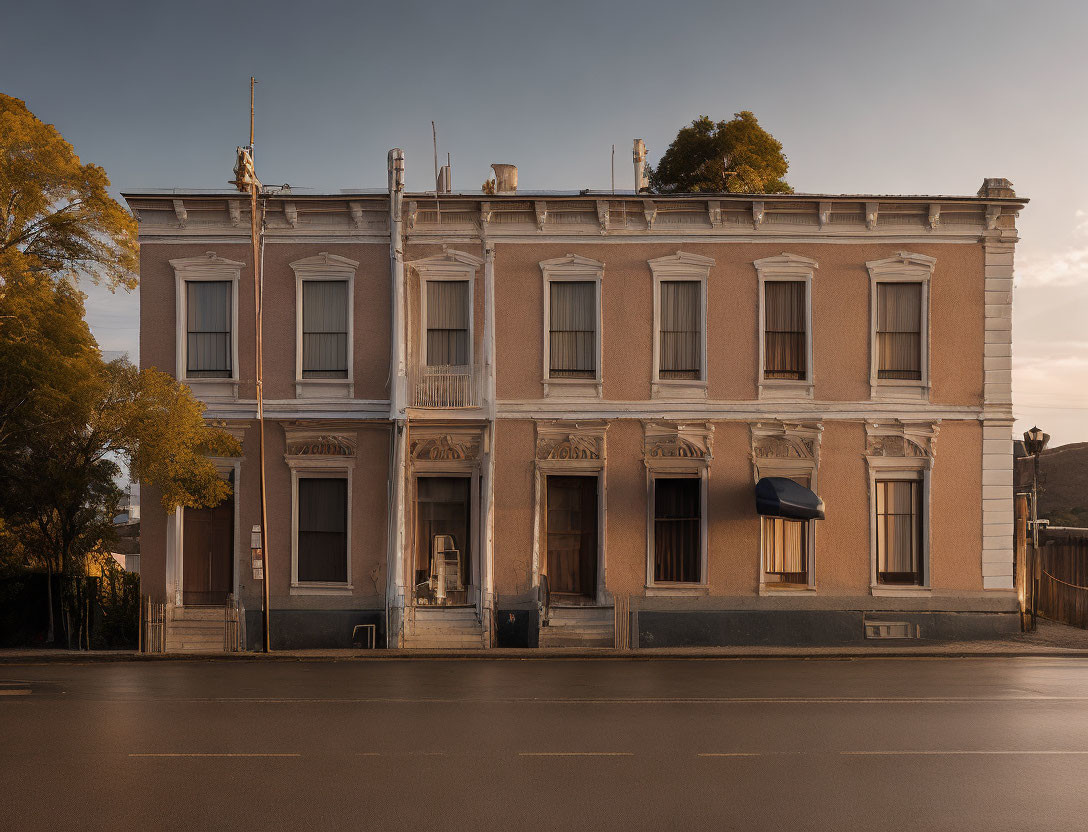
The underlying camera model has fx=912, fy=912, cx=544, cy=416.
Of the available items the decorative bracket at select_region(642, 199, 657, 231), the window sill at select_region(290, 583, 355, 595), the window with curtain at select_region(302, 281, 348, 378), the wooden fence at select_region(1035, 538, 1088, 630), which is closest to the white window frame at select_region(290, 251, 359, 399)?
the window with curtain at select_region(302, 281, 348, 378)

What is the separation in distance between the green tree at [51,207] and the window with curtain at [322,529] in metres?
6.31

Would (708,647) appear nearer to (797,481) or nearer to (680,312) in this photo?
(797,481)

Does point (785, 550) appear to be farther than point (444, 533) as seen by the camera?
No

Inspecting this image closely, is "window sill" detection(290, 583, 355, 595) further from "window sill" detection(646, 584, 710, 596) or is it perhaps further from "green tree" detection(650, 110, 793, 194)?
"green tree" detection(650, 110, 793, 194)

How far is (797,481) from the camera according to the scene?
1986 centimetres

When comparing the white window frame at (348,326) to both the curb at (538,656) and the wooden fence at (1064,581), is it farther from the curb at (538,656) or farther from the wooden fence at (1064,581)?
the wooden fence at (1064,581)

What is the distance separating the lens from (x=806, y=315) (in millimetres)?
20031

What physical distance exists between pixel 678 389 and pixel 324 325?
794 centimetres

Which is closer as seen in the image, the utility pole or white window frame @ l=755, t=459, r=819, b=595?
the utility pole

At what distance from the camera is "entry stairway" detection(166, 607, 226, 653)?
1892 cm

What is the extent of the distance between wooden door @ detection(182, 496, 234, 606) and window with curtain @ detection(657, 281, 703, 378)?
1015 centimetres

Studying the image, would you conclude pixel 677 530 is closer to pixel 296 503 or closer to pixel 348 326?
pixel 296 503

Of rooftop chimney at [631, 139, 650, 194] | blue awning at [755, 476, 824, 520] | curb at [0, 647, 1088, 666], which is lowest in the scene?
curb at [0, 647, 1088, 666]

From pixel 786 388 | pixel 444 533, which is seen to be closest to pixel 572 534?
pixel 444 533
